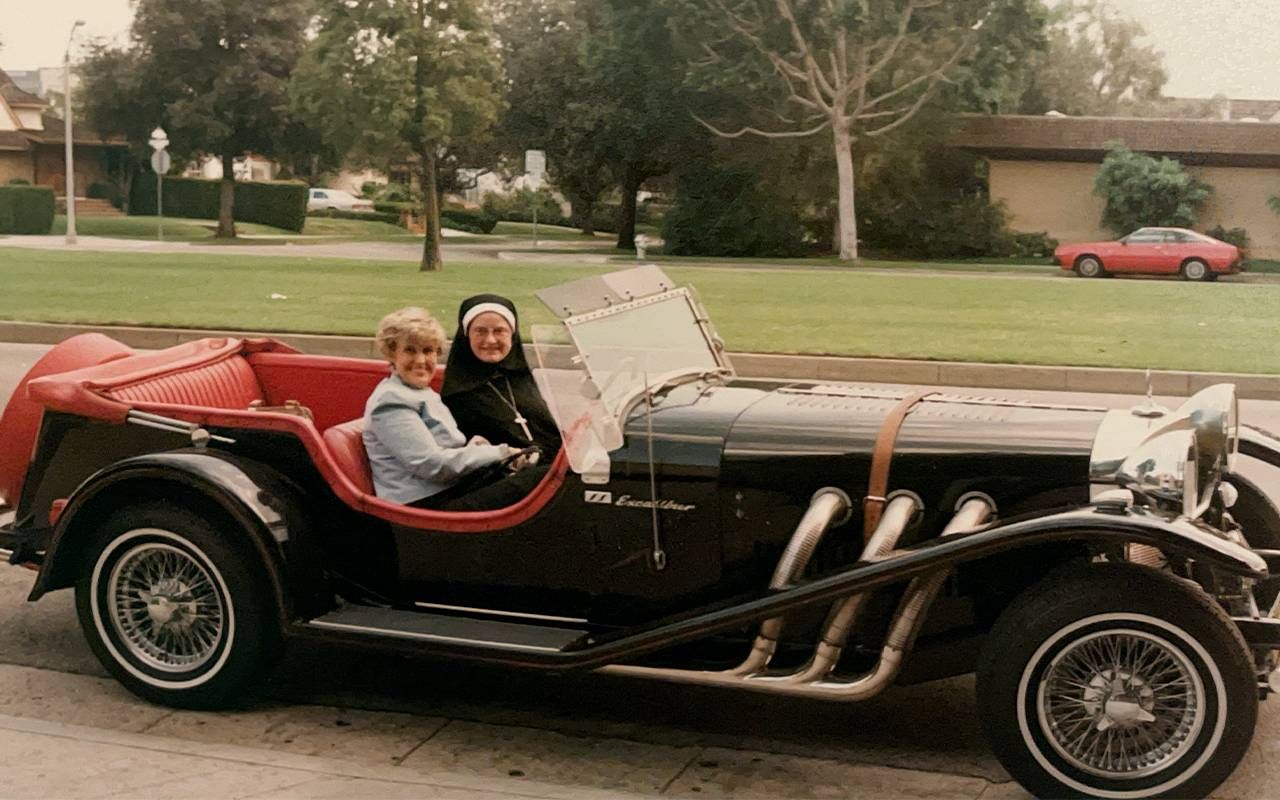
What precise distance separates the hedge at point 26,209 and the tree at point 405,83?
684 cm

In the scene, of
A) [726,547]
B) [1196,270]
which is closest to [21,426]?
[726,547]

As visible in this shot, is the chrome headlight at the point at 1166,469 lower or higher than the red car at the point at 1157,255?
lower

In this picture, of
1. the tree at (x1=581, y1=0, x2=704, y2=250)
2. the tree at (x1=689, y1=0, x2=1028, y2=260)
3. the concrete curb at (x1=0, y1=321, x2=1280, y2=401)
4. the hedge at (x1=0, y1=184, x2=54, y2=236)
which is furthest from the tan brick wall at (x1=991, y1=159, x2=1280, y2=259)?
the hedge at (x1=0, y1=184, x2=54, y2=236)

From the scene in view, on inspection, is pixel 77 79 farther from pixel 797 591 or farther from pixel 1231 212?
pixel 797 591

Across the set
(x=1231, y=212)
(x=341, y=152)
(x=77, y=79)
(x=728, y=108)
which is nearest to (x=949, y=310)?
(x=1231, y=212)

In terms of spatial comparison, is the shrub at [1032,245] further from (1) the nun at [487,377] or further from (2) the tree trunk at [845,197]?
(1) the nun at [487,377]

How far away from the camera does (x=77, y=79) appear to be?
23.4m

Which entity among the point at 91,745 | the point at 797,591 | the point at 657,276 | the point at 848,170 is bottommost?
the point at 91,745

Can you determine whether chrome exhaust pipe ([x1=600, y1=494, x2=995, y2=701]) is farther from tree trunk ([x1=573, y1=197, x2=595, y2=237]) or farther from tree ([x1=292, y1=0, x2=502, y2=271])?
tree trunk ([x1=573, y1=197, x2=595, y2=237])

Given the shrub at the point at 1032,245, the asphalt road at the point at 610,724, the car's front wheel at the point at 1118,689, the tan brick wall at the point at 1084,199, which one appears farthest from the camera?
the shrub at the point at 1032,245

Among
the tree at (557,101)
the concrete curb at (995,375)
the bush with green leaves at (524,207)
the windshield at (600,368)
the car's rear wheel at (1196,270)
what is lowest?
the concrete curb at (995,375)

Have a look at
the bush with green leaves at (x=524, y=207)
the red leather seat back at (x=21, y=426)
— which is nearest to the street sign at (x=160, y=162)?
the bush with green leaves at (x=524, y=207)

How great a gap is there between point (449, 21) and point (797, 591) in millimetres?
20689

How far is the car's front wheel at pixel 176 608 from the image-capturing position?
455cm
